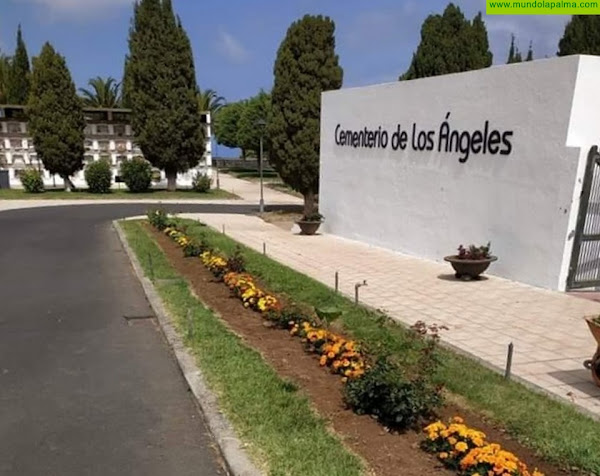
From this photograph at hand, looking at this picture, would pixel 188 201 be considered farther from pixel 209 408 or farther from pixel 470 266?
pixel 209 408

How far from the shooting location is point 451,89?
11656mm

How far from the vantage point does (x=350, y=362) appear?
203 inches

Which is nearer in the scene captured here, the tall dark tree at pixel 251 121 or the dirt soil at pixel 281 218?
the dirt soil at pixel 281 218

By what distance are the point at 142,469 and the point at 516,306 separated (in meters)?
6.20

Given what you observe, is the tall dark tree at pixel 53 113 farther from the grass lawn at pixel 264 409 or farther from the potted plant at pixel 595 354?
the potted plant at pixel 595 354

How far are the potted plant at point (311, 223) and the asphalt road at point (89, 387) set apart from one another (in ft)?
25.0

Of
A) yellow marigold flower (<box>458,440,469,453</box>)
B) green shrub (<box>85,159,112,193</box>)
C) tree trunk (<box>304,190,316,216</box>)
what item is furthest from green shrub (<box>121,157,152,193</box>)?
yellow marigold flower (<box>458,440,469,453</box>)

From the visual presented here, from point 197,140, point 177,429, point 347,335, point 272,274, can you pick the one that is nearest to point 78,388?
point 177,429

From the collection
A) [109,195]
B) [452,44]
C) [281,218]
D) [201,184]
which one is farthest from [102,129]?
[452,44]

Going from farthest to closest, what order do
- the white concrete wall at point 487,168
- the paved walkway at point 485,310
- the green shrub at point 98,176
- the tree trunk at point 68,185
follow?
the tree trunk at point 68,185
the green shrub at point 98,176
the white concrete wall at point 487,168
the paved walkway at point 485,310

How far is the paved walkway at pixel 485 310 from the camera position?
18.4ft

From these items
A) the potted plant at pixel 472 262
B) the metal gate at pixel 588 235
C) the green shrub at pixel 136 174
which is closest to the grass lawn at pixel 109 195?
the green shrub at pixel 136 174

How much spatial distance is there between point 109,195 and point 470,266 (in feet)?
95.1

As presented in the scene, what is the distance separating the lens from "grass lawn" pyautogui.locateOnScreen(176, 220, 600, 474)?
3795 mm
